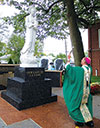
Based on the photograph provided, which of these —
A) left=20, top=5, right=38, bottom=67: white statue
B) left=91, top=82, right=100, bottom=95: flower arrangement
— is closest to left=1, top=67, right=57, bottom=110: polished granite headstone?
Result: left=20, top=5, right=38, bottom=67: white statue

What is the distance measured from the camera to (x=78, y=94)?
3.12m

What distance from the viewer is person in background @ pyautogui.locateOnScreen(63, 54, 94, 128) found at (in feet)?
10.1

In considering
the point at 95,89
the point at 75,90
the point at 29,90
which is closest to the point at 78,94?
the point at 75,90

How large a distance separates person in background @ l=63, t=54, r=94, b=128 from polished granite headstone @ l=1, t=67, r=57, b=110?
1.84 m

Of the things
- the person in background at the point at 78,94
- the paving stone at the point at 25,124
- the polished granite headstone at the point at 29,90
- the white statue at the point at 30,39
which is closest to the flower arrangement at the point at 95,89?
the polished granite headstone at the point at 29,90

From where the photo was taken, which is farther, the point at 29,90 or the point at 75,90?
the point at 29,90

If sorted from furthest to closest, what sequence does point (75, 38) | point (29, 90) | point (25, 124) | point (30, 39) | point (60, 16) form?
point (60, 16) → point (75, 38) → point (30, 39) → point (29, 90) → point (25, 124)

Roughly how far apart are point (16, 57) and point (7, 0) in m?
14.5

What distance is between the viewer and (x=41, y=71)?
17.2 feet

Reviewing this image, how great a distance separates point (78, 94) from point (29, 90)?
2149mm

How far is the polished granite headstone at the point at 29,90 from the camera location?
4.50 meters

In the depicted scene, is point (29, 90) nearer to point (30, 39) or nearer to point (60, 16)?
point (30, 39)

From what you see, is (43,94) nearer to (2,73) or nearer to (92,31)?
(2,73)

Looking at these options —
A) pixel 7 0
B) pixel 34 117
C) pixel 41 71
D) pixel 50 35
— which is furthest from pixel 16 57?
pixel 34 117
